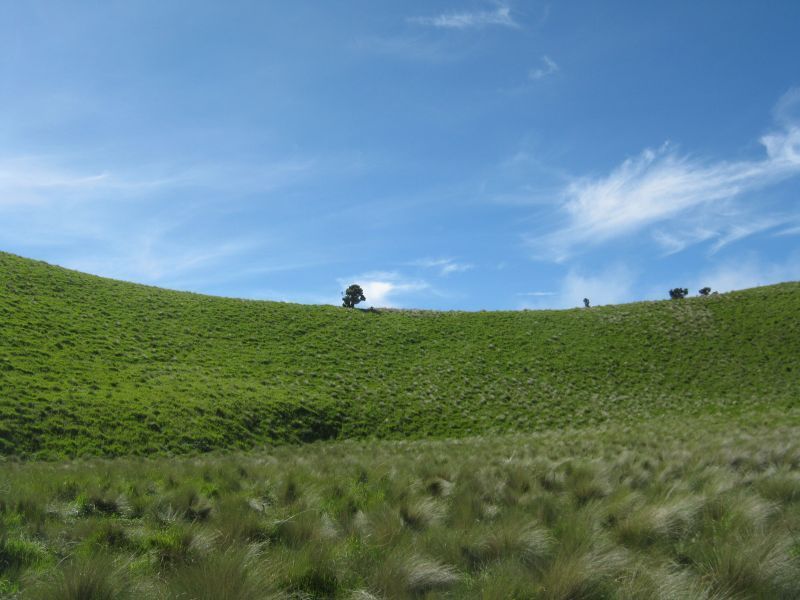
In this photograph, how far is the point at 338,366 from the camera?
4200 centimetres

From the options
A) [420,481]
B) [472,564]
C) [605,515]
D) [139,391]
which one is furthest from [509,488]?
[139,391]

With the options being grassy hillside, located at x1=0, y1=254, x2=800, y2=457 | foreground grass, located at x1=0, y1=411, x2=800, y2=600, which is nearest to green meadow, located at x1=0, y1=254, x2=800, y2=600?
foreground grass, located at x1=0, y1=411, x2=800, y2=600

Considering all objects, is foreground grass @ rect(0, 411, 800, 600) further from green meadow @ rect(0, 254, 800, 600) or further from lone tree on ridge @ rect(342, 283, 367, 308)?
lone tree on ridge @ rect(342, 283, 367, 308)

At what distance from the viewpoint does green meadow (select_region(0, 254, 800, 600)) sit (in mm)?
3920

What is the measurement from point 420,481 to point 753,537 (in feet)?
14.6

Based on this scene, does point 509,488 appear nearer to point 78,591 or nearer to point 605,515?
point 605,515

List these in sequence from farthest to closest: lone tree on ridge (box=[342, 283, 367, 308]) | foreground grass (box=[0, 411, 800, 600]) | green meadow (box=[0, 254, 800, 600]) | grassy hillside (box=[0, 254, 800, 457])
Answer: lone tree on ridge (box=[342, 283, 367, 308]) < grassy hillside (box=[0, 254, 800, 457]) < green meadow (box=[0, 254, 800, 600]) < foreground grass (box=[0, 411, 800, 600])

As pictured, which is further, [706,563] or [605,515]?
[605,515]

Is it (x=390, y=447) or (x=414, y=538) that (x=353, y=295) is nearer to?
(x=390, y=447)

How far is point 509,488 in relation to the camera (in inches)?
279

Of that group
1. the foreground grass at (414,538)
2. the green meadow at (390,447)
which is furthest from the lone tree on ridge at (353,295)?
the foreground grass at (414,538)

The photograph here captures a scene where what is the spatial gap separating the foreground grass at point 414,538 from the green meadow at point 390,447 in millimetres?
29

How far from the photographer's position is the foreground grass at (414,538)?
11.9 ft

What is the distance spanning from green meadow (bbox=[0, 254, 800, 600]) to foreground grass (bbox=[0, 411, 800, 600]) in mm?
29
